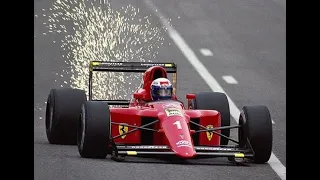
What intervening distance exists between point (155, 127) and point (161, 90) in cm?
97

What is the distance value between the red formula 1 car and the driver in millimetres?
185

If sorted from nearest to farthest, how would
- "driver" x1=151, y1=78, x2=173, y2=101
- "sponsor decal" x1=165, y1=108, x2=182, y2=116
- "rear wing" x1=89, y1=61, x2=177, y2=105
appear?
"sponsor decal" x1=165, y1=108, x2=182, y2=116 < "driver" x1=151, y1=78, x2=173, y2=101 < "rear wing" x1=89, y1=61, x2=177, y2=105

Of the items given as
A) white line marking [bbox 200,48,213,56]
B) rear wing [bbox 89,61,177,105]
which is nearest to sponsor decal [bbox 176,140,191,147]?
rear wing [bbox 89,61,177,105]

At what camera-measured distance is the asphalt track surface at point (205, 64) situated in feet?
64.5

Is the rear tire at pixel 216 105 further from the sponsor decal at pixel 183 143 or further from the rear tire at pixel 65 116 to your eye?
the sponsor decal at pixel 183 143

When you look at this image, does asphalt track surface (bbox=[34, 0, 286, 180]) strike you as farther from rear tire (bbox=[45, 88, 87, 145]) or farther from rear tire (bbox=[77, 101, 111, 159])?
rear tire (bbox=[45, 88, 87, 145])

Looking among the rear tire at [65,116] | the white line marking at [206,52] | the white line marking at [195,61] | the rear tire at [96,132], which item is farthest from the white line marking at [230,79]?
the rear tire at [96,132]

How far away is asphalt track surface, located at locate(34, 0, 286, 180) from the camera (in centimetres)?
1967

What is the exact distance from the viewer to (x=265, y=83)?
34781mm

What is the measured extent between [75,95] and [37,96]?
8.73m

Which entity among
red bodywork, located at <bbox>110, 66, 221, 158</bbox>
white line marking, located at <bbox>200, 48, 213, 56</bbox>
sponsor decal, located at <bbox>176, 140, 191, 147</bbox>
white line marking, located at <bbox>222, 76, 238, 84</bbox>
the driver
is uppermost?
white line marking, located at <bbox>200, 48, 213, 56</bbox>

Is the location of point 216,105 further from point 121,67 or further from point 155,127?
point 155,127

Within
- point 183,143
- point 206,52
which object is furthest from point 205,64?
point 183,143

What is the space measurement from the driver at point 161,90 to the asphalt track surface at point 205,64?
4.25 ft
